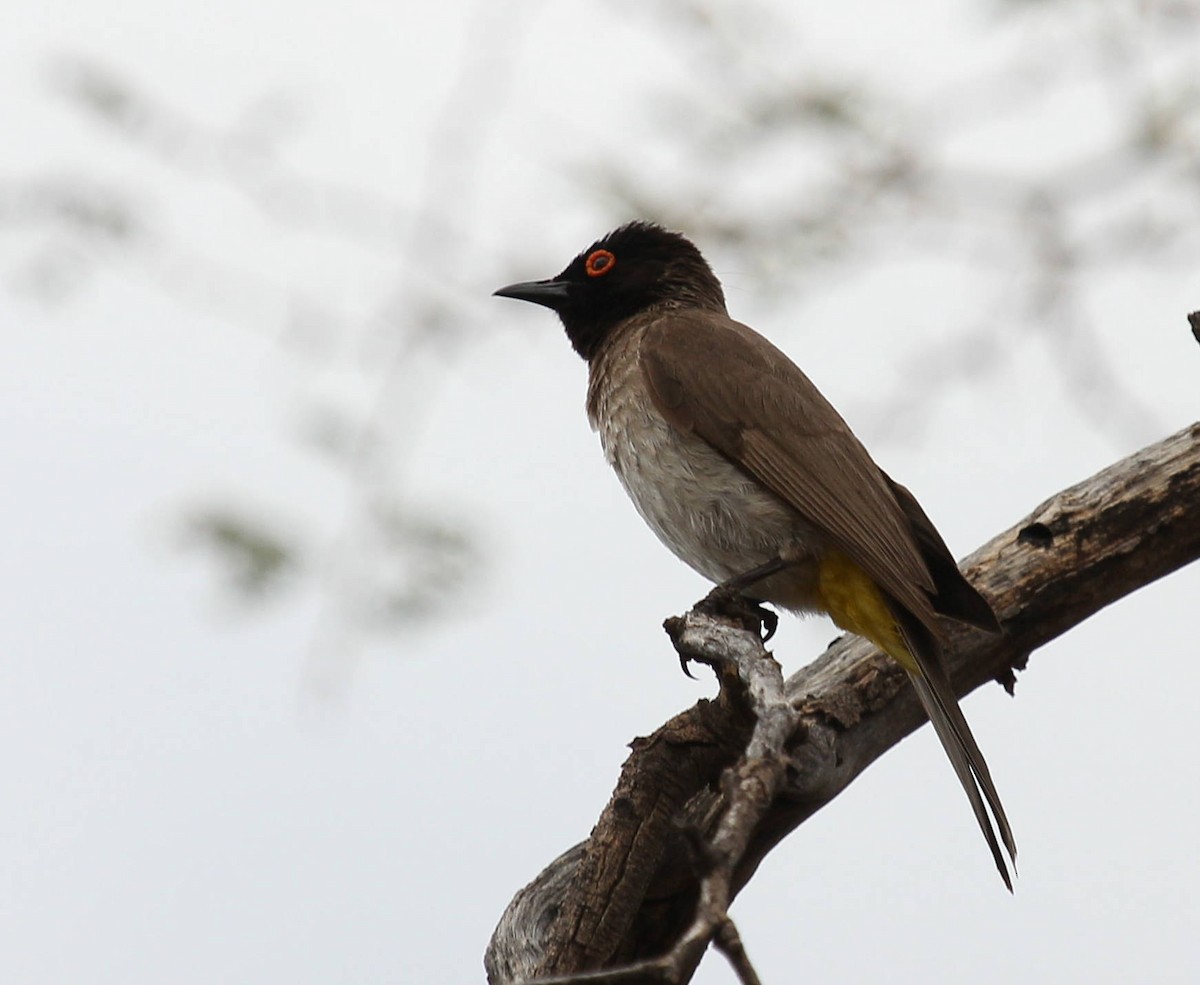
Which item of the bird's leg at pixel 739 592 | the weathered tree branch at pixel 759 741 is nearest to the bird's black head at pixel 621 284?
the bird's leg at pixel 739 592

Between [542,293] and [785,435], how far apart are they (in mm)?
1507

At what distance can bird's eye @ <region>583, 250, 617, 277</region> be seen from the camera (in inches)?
237

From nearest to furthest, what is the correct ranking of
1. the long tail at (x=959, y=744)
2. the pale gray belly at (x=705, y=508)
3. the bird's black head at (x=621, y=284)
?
1. the long tail at (x=959, y=744)
2. the pale gray belly at (x=705, y=508)
3. the bird's black head at (x=621, y=284)

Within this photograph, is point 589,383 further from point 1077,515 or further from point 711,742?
point 711,742

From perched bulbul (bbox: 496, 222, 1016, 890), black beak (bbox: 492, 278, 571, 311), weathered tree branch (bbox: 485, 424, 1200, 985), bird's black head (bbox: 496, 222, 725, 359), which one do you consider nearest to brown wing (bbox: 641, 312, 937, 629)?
perched bulbul (bbox: 496, 222, 1016, 890)

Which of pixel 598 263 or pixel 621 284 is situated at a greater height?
pixel 598 263

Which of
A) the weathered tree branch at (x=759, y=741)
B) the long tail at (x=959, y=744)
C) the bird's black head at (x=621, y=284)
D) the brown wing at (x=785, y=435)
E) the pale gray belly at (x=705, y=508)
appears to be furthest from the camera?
the bird's black head at (x=621, y=284)

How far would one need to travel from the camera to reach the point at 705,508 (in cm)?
472

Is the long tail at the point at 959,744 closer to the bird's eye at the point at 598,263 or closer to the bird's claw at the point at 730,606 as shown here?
the bird's claw at the point at 730,606

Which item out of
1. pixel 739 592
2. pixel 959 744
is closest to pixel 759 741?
pixel 959 744

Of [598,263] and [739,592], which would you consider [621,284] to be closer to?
[598,263]

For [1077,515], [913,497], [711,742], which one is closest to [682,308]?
[913,497]

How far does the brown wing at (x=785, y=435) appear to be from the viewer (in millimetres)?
4316

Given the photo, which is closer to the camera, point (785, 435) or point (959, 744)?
point (959, 744)
